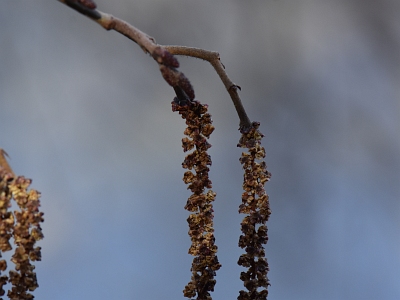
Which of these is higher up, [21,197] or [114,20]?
[114,20]

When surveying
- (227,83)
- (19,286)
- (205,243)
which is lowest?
(19,286)

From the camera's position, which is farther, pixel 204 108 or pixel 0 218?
pixel 204 108

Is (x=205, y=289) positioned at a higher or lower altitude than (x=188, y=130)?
lower

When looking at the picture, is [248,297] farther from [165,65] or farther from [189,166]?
[165,65]

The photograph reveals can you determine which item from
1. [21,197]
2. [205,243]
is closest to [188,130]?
[205,243]

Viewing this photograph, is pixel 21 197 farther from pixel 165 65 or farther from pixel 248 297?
pixel 248 297

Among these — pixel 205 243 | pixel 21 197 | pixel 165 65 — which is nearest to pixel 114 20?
pixel 165 65

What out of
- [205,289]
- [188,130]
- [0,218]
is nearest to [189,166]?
[188,130]

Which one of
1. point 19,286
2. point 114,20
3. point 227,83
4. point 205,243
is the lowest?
point 19,286
